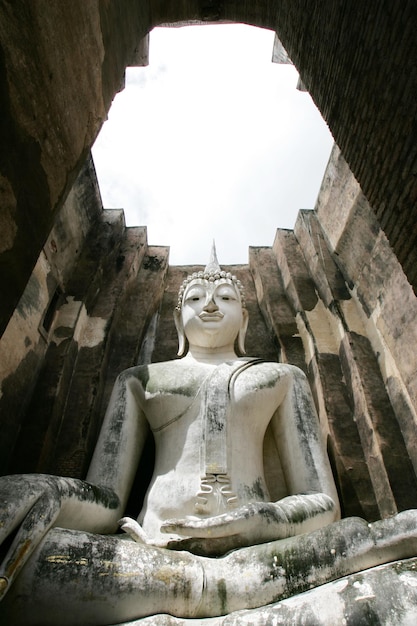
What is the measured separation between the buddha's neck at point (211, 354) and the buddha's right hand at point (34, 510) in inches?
79.1

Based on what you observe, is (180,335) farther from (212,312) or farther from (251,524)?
(251,524)

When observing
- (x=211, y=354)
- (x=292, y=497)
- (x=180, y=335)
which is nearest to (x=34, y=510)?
(x=292, y=497)

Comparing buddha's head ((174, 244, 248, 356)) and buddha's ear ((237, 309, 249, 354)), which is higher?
buddha's head ((174, 244, 248, 356))

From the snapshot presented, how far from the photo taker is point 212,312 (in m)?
A: 4.87

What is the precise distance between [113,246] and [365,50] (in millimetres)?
4165

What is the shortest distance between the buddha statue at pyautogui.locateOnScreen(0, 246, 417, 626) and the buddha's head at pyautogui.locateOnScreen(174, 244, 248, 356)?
0.01m

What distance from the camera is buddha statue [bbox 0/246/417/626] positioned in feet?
7.28

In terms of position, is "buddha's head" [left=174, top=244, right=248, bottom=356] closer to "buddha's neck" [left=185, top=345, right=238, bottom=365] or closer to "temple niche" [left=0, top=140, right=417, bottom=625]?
"buddha's neck" [left=185, top=345, right=238, bottom=365]

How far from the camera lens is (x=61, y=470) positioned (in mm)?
4297

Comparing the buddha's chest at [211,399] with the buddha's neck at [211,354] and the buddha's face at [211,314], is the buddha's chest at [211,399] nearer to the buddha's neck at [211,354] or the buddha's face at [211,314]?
the buddha's neck at [211,354]

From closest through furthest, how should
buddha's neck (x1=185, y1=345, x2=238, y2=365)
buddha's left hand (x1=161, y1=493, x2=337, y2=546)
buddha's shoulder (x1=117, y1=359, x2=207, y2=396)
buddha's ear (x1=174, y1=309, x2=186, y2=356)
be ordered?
buddha's left hand (x1=161, y1=493, x2=337, y2=546) < buddha's shoulder (x1=117, y1=359, x2=207, y2=396) < buddha's neck (x1=185, y1=345, x2=238, y2=365) < buddha's ear (x1=174, y1=309, x2=186, y2=356)

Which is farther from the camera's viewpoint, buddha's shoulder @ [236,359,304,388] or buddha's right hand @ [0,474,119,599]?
buddha's shoulder @ [236,359,304,388]

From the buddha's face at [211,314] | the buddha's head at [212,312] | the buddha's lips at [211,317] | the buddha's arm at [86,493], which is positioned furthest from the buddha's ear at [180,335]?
the buddha's arm at [86,493]

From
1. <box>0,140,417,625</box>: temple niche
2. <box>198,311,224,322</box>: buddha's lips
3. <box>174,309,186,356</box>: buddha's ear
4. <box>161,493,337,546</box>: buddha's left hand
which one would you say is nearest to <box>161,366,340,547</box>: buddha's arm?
<box>161,493,337,546</box>: buddha's left hand
